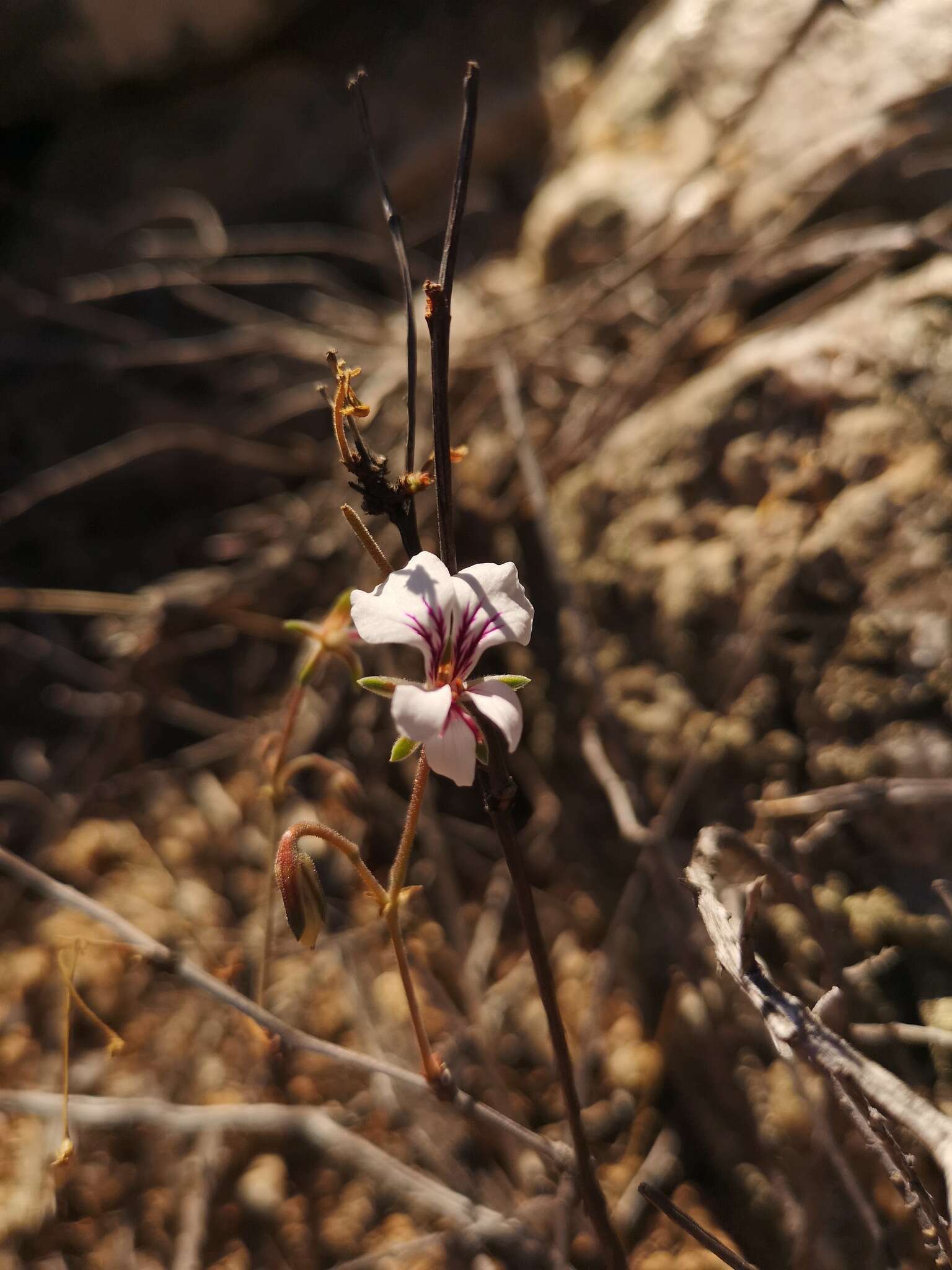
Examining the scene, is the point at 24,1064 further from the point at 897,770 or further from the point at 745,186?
the point at 745,186

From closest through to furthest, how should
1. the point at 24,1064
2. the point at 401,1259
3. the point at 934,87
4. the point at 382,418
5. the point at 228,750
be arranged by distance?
the point at 401,1259, the point at 24,1064, the point at 934,87, the point at 228,750, the point at 382,418

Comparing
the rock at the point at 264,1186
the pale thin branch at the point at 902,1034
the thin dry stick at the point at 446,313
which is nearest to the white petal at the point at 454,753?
the thin dry stick at the point at 446,313

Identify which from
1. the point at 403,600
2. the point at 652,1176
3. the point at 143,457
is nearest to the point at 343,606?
the point at 403,600

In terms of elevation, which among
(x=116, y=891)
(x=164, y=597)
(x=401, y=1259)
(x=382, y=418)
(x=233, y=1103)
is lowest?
(x=401, y=1259)

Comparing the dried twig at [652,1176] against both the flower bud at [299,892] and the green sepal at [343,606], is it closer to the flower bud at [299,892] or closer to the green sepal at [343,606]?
the flower bud at [299,892]

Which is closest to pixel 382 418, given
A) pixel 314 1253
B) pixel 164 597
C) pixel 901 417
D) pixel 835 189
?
pixel 164 597

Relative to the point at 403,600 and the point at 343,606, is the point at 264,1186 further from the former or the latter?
the point at 403,600
